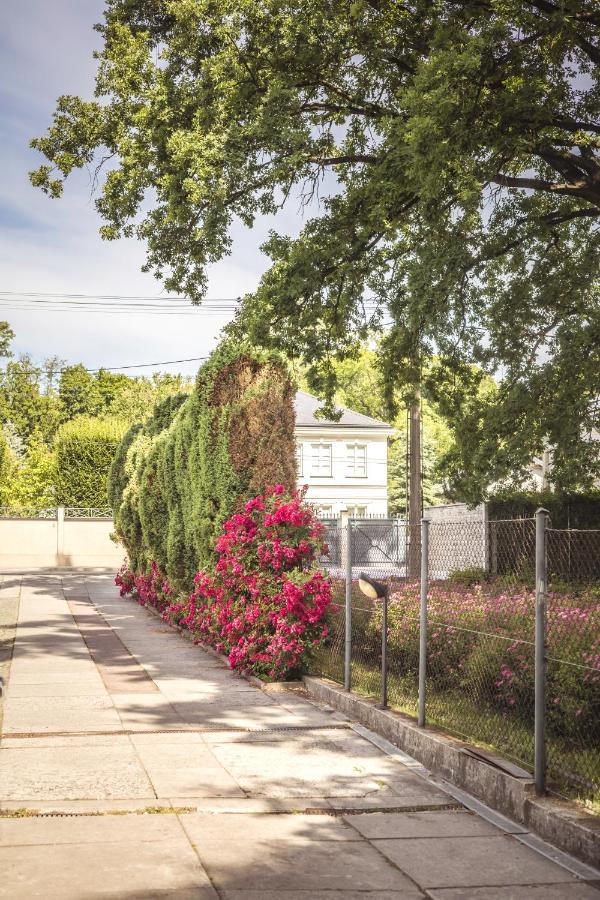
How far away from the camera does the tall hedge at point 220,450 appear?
12359 mm

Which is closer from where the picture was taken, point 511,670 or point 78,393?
point 511,670

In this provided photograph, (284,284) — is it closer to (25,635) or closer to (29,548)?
(25,635)

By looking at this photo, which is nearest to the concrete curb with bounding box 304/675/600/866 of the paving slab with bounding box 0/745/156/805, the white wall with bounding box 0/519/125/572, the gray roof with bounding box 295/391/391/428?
the paving slab with bounding box 0/745/156/805

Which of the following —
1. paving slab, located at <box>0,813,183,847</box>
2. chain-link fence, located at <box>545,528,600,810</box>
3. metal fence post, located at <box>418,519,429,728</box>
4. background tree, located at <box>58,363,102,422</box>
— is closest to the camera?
paving slab, located at <box>0,813,183,847</box>

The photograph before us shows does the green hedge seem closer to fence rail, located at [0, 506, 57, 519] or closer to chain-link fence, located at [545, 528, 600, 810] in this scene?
chain-link fence, located at [545, 528, 600, 810]

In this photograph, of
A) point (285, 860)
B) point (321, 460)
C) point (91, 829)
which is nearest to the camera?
point (285, 860)

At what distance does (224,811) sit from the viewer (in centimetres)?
583

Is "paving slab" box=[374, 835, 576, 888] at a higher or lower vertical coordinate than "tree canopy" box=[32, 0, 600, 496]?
lower

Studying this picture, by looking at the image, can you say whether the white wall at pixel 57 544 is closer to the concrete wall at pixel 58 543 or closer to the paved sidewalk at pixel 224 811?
the concrete wall at pixel 58 543

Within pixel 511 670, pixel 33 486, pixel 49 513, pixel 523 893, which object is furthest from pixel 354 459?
pixel 523 893

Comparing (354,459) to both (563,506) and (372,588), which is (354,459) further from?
(372,588)

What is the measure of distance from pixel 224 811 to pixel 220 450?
7547 mm

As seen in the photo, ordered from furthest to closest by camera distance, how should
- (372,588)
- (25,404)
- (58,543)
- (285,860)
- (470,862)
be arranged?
1. (25,404)
2. (58,543)
3. (372,588)
4. (470,862)
5. (285,860)

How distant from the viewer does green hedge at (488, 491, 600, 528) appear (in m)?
21.3
